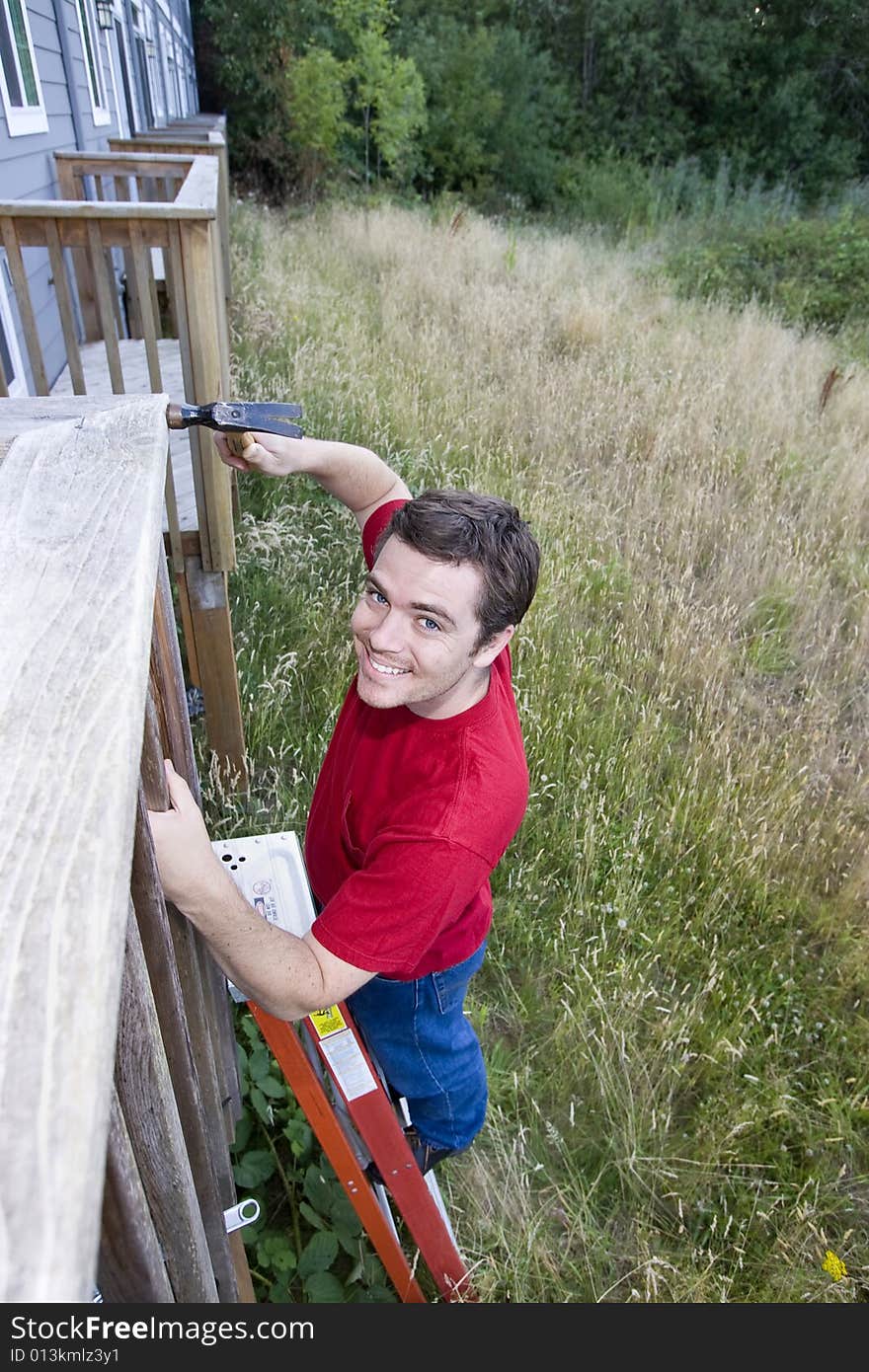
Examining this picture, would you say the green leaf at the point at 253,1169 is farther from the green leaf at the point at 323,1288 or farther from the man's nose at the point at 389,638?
the man's nose at the point at 389,638

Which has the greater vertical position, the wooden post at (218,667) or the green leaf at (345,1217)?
the wooden post at (218,667)

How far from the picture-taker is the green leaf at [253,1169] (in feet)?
6.49

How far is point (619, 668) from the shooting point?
3654mm

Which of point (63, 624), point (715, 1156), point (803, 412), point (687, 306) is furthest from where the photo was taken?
point (687, 306)

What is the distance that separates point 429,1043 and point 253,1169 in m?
0.65

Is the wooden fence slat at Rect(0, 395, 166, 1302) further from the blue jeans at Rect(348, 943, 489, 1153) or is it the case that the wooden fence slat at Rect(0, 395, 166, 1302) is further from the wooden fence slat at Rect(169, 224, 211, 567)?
the wooden fence slat at Rect(169, 224, 211, 567)

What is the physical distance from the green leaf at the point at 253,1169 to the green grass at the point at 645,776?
0.15 m

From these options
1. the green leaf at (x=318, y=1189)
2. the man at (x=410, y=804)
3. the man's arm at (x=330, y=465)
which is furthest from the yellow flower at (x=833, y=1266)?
the man's arm at (x=330, y=465)

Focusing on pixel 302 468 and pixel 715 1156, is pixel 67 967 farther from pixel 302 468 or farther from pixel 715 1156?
pixel 715 1156

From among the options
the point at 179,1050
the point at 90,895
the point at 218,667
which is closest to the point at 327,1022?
the point at 179,1050

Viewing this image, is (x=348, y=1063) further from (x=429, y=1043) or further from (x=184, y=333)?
(x=184, y=333)

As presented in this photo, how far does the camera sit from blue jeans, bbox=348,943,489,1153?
5.51 feet

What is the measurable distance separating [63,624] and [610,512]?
444 centimetres

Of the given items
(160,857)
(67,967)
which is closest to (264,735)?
(160,857)
